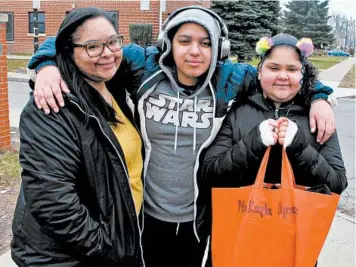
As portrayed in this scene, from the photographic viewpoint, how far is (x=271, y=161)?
2066 mm

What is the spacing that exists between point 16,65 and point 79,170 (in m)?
19.2

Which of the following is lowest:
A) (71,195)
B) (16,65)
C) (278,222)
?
(16,65)

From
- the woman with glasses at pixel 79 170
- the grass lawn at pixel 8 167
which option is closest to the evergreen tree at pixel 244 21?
the grass lawn at pixel 8 167

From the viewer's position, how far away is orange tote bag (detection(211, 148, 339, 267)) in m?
1.83

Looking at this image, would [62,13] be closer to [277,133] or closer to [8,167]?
[8,167]

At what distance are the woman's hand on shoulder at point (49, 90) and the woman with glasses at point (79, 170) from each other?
3 cm

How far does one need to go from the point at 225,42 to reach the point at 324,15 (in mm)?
42096

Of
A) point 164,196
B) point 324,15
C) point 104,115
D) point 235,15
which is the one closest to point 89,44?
point 104,115

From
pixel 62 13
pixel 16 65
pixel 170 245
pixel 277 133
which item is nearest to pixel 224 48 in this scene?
pixel 277 133

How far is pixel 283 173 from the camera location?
1878 millimetres

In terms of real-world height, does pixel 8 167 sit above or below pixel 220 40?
below

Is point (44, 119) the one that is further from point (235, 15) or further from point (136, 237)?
point (235, 15)

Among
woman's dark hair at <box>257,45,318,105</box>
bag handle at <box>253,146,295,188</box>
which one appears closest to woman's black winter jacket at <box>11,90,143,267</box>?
bag handle at <box>253,146,295,188</box>

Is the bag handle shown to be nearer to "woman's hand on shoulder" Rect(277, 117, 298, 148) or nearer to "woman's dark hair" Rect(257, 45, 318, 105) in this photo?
"woman's hand on shoulder" Rect(277, 117, 298, 148)
